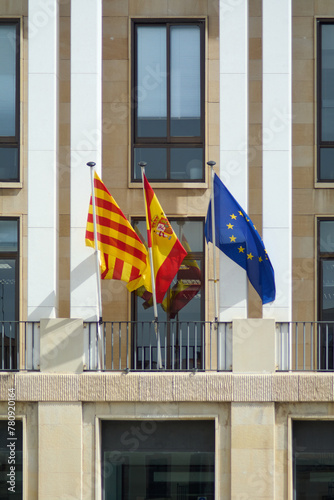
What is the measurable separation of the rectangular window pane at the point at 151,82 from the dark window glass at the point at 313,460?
693 cm

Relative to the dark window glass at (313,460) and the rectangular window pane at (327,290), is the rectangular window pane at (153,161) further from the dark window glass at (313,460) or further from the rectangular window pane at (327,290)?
the dark window glass at (313,460)

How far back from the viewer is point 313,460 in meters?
A: 20.7

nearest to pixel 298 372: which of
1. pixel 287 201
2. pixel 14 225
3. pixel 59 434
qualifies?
pixel 287 201

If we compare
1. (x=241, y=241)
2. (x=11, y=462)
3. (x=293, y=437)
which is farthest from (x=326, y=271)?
(x=11, y=462)

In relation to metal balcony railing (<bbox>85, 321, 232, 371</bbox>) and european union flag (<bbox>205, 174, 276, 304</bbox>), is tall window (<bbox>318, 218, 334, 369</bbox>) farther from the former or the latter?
metal balcony railing (<bbox>85, 321, 232, 371</bbox>)

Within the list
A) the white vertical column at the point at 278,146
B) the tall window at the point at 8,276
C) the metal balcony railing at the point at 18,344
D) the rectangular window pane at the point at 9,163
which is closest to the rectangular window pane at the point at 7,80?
the rectangular window pane at the point at 9,163

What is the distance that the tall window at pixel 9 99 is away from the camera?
21.9 meters

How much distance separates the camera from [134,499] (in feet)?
68.4

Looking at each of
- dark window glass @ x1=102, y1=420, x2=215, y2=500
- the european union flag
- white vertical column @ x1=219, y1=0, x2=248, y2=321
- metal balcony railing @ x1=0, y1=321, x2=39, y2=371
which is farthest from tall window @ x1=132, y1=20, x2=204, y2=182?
dark window glass @ x1=102, y1=420, x2=215, y2=500

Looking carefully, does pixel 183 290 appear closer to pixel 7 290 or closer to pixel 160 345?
pixel 160 345

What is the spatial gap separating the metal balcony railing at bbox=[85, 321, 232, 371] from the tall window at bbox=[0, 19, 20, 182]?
13.1 feet

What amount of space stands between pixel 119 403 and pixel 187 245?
374 cm

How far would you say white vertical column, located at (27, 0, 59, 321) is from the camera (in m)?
20.9

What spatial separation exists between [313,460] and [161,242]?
537 cm
